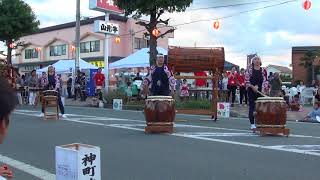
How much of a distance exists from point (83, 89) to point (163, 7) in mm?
9149

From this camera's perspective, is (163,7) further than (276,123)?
Yes

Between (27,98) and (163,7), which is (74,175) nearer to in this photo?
(163,7)

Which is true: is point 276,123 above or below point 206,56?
below

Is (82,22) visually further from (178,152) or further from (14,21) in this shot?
(178,152)

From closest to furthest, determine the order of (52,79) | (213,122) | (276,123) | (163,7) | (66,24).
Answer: (276,123) → (213,122) → (52,79) → (163,7) → (66,24)

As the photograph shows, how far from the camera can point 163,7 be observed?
2722 cm

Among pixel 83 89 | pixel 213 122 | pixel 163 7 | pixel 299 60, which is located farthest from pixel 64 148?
pixel 299 60

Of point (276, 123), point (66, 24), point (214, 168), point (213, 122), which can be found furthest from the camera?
point (66, 24)

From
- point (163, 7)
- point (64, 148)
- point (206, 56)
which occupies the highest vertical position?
point (163, 7)

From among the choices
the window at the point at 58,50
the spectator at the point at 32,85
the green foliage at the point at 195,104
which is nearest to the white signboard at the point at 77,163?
the green foliage at the point at 195,104

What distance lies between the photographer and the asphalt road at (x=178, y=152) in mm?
7965

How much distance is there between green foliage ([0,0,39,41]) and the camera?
44312 millimetres

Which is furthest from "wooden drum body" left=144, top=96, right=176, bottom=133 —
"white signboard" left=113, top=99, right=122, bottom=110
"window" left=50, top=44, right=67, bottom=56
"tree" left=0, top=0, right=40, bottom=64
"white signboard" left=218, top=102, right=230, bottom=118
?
"window" left=50, top=44, right=67, bottom=56

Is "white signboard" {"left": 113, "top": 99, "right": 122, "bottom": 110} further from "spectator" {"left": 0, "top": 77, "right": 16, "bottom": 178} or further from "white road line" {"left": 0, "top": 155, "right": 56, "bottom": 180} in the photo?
"spectator" {"left": 0, "top": 77, "right": 16, "bottom": 178}
